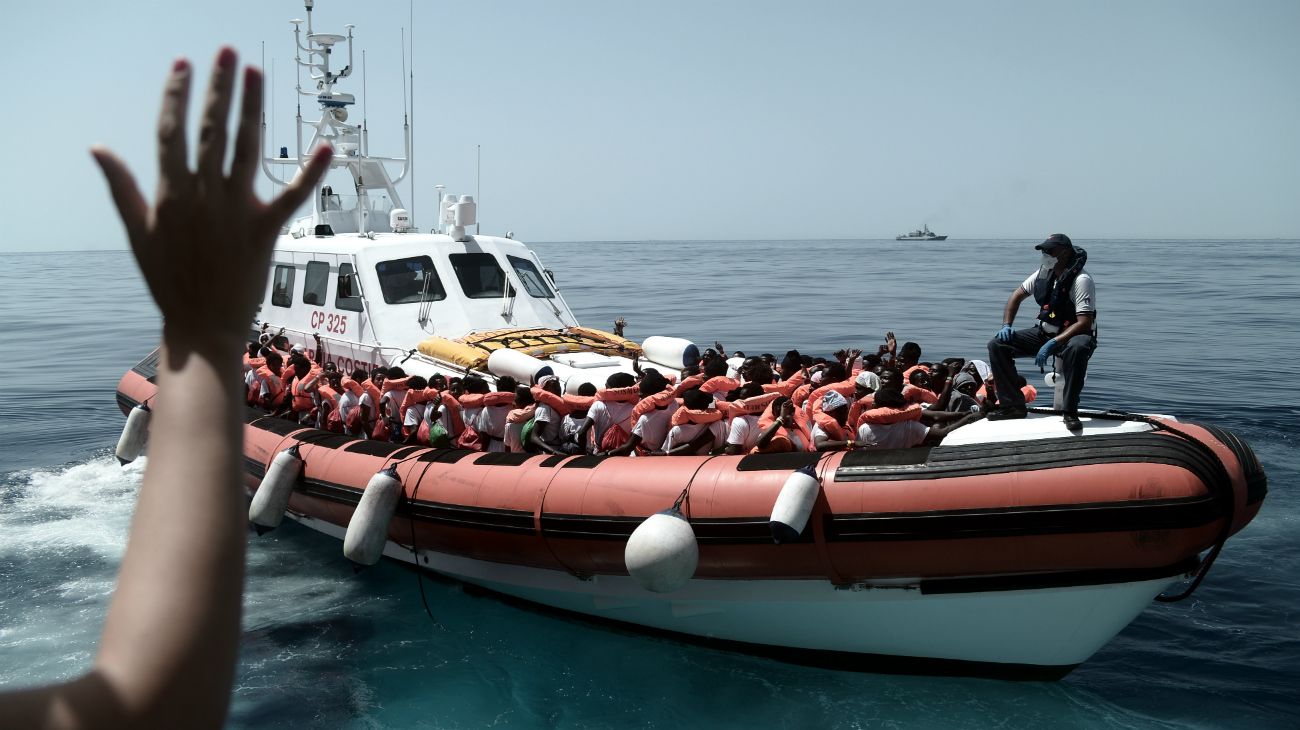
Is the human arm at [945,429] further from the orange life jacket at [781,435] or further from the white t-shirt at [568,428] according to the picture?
the white t-shirt at [568,428]

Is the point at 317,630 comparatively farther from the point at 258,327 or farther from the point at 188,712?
the point at 188,712

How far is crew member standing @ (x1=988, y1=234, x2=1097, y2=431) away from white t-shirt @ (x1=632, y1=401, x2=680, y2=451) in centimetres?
189

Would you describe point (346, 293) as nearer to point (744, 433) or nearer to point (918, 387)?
point (744, 433)

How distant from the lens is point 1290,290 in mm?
31484

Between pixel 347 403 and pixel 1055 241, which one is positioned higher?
pixel 1055 241

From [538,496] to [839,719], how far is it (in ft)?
6.75

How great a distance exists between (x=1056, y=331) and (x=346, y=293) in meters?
6.15

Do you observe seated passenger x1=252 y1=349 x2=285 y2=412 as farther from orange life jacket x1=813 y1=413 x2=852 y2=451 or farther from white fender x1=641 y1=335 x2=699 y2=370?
orange life jacket x1=813 y1=413 x2=852 y2=451

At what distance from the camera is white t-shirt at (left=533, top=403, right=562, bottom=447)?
6441 millimetres

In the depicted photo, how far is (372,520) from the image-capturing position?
241 inches

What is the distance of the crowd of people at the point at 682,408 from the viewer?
18.5 ft

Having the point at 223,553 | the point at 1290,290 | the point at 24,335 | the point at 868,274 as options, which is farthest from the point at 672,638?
the point at 868,274

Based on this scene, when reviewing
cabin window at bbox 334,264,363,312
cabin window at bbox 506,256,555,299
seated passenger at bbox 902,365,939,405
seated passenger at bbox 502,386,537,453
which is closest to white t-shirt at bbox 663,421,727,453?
seated passenger at bbox 502,386,537,453

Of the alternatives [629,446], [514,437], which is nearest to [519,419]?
[514,437]
